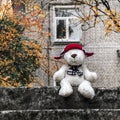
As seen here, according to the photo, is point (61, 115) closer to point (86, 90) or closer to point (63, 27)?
point (86, 90)

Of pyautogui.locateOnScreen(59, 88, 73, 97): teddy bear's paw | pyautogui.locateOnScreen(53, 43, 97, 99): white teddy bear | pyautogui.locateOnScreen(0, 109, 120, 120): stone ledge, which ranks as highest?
pyautogui.locateOnScreen(53, 43, 97, 99): white teddy bear

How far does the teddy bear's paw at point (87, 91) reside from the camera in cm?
782

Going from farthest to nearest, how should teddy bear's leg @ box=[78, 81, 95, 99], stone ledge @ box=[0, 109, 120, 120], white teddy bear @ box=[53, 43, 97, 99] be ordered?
white teddy bear @ box=[53, 43, 97, 99]
teddy bear's leg @ box=[78, 81, 95, 99]
stone ledge @ box=[0, 109, 120, 120]

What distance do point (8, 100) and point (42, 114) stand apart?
3.82 feet

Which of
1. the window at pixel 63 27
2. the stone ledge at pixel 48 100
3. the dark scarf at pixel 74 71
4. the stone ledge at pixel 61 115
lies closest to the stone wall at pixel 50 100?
the stone ledge at pixel 48 100

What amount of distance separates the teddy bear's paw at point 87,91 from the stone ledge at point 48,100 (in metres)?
0.09

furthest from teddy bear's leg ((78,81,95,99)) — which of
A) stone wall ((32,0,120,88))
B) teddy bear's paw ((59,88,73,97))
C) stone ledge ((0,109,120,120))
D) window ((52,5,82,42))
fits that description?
window ((52,5,82,42))

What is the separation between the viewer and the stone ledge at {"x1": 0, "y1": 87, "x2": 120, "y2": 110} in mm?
7973

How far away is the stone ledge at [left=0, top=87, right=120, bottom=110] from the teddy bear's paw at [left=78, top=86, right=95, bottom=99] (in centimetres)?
9

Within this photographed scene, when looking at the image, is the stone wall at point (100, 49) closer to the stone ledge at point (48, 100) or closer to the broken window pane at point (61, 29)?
the broken window pane at point (61, 29)

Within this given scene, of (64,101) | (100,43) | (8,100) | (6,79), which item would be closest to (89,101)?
(64,101)

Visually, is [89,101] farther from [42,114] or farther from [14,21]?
[14,21]

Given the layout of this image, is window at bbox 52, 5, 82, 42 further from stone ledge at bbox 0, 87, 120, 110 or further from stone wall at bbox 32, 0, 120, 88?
stone ledge at bbox 0, 87, 120, 110

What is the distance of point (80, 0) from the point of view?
1328cm
